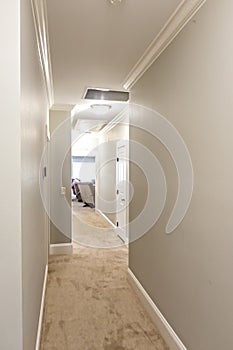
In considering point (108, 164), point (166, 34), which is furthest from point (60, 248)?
point (166, 34)

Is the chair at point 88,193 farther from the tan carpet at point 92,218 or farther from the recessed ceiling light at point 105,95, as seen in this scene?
the recessed ceiling light at point 105,95

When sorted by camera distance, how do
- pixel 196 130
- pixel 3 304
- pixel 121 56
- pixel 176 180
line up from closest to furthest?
pixel 3 304 → pixel 196 130 → pixel 176 180 → pixel 121 56

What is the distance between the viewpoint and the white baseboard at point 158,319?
200 centimetres

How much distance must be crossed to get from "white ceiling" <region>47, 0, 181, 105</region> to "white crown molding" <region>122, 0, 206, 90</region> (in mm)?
43

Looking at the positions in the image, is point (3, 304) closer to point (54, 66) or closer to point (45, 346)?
point (45, 346)

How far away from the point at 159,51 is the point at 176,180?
3.77ft

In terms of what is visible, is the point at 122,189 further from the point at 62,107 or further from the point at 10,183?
the point at 10,183

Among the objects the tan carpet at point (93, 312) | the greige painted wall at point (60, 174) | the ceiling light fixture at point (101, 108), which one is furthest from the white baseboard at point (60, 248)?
the ceiling light fixture at point (101, 108)

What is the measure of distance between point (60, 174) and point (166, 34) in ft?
→ 9.43

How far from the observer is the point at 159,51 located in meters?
2.31

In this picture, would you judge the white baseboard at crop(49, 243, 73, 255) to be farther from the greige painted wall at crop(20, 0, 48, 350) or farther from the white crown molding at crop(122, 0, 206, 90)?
the white crown molding at crop(122, 0, 206, 90)

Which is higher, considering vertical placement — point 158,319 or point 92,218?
point 158,319

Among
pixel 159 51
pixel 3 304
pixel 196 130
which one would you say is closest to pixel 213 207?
pixel 196 130

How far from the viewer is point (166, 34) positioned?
207cm
